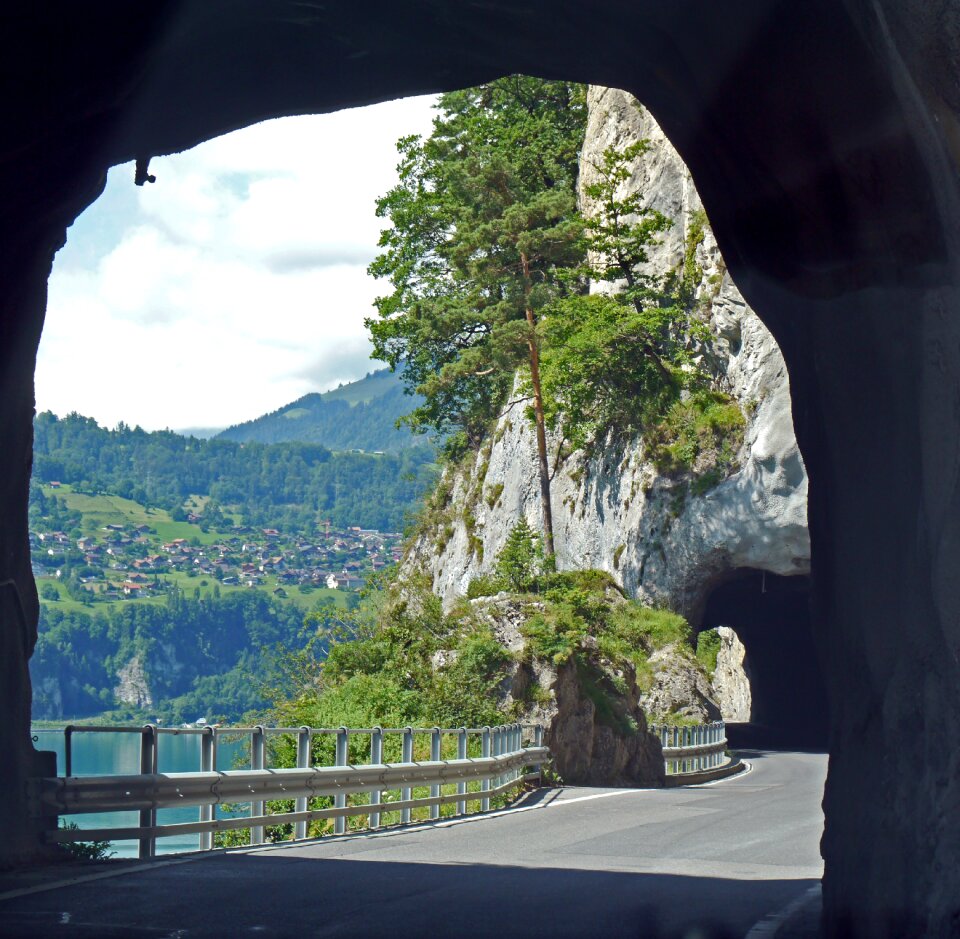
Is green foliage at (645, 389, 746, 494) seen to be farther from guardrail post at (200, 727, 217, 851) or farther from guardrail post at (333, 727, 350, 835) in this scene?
guardrail post at (200, 727, 217, 851)

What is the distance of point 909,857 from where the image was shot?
24.2 ft

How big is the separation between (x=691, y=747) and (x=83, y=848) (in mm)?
22149

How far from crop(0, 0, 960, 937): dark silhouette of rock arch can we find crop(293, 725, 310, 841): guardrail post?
3.31 meters

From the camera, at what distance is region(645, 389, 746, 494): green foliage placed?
43.2 meters

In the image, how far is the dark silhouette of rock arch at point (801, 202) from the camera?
772cm

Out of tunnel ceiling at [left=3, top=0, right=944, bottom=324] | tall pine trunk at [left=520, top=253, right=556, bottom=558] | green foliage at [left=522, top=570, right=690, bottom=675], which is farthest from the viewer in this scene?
tall pine trunk at [left=520, top=253, right=556, bottom=558]

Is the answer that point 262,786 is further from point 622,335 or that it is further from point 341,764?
point 622,335

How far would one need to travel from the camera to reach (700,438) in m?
43.9

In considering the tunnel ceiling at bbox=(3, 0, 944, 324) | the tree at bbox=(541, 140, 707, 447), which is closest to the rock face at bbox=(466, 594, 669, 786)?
the tree at bbox=(541, 140, 707, 447)

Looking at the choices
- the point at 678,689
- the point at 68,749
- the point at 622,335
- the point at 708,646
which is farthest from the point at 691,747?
the point at 708,646

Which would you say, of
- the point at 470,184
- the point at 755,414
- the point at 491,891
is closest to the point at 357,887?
the point at 491,891

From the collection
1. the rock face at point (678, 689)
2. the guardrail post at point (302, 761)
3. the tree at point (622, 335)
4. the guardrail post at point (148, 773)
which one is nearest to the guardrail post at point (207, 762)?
the guardrail post at point (148, 773)

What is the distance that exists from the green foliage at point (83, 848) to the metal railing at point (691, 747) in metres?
19.7

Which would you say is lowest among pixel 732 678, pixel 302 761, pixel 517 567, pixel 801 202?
pixel 732 678
